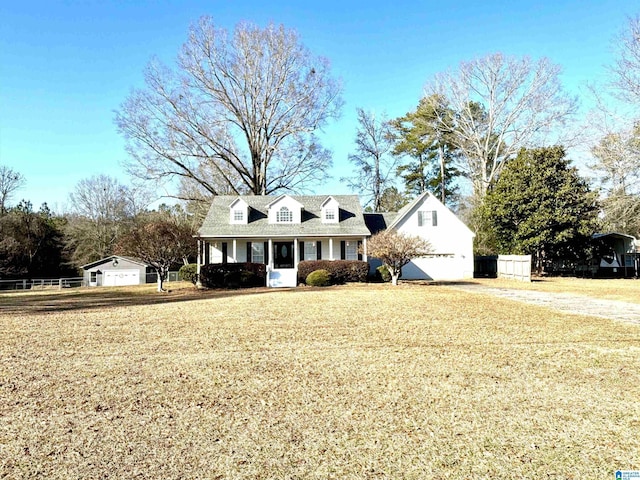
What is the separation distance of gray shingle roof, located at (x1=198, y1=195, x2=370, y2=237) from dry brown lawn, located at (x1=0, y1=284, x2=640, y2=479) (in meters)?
14.7

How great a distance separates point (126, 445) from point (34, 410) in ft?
4.87

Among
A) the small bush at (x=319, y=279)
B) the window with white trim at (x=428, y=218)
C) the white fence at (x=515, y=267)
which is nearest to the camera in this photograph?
the small bush at (x=319, y=279)

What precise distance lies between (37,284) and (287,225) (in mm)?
23818

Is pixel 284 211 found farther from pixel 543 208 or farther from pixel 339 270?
pixel 543 208

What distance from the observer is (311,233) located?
22.8m

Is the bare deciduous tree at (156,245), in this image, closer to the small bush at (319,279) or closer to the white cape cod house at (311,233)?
the white cape cod house at (311,233)

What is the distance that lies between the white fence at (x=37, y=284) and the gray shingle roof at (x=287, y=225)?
15.0 m

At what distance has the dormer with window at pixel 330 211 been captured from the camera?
24.1 meters

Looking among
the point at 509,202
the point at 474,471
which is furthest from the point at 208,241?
the point at 474,471

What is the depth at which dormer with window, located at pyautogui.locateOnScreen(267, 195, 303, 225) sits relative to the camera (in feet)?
78.5

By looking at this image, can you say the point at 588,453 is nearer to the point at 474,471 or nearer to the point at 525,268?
the point at 474,471

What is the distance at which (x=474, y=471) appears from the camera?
9.49ft

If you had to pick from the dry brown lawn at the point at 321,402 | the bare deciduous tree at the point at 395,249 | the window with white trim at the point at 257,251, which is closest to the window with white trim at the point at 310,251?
the window with white trim at the point at 257,251

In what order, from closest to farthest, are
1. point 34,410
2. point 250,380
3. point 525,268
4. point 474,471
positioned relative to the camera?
point 474,471 → point 34,410 → point 250,380 → point 525,268
